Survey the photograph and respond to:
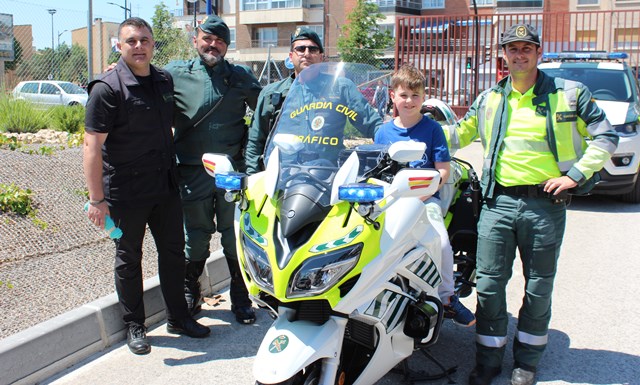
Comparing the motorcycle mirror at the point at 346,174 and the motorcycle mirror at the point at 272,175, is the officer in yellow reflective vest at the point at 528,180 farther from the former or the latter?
the motorcycle mirror at the point at 272,175

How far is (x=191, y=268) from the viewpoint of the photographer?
495 centimetres

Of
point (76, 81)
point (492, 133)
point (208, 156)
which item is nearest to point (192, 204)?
point (208, 156)

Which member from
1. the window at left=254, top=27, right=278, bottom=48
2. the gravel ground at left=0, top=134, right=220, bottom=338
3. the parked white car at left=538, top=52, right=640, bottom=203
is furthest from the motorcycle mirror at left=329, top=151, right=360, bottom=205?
the window at left=254, top=27, right=278, bottom=48

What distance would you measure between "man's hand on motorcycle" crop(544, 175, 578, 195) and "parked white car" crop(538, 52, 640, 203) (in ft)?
17.7

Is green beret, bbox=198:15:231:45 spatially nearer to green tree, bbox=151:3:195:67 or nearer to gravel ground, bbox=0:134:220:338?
gravel ground, bbox=0:134:220:338

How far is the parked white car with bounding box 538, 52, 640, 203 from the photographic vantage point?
29.5 feet

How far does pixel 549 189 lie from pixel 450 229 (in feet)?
3.39

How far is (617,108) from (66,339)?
328 inches

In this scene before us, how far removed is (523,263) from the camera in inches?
156

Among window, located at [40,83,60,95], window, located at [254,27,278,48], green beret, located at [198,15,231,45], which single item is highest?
window, located at [254,27,278,48]

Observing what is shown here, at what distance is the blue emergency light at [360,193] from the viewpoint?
266cm

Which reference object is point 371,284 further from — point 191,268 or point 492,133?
point 191,268

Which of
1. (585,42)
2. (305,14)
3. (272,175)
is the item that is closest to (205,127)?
(272,175)

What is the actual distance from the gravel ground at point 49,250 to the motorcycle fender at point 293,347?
2.18 metres
